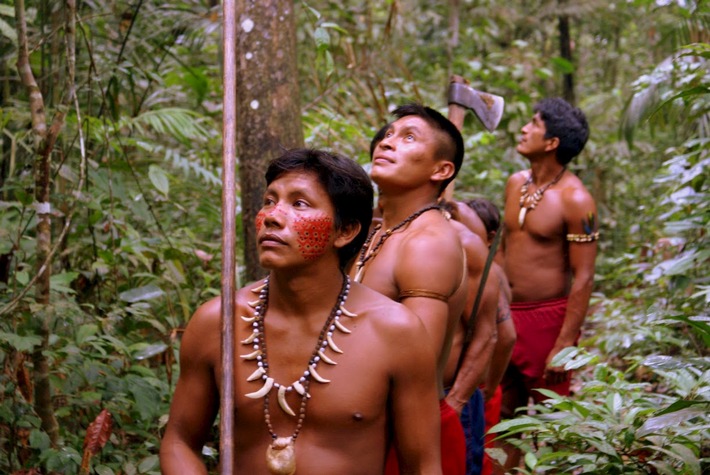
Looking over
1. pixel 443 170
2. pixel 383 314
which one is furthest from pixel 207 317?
pixel 443 170

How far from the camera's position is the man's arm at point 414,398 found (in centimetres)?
235

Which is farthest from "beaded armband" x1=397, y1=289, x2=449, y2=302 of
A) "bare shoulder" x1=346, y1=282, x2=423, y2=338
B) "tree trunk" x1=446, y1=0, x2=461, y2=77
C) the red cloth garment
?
"tree trunk" x1=446, y1=0, x2=461, y2=77

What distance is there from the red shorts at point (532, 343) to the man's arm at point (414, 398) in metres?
2.92

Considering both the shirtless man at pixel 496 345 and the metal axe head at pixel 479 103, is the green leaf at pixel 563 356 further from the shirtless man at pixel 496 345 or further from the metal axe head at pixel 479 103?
the metal axe head at pixel 479 103

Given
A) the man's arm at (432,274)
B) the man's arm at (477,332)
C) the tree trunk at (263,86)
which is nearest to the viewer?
the man's arm at (432,274)

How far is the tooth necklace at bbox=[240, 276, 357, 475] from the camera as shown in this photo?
2.26 metres

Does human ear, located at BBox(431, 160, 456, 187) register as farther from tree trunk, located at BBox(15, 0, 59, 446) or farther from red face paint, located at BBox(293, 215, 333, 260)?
tree trunk, located at BBox(15, 0, 59, 446)

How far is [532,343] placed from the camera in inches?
205

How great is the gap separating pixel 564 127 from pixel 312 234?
3.37 meters

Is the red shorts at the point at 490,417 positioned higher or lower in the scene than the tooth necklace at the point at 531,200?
lower

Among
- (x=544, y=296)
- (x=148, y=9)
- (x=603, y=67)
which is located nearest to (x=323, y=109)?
(x=148, y=9)

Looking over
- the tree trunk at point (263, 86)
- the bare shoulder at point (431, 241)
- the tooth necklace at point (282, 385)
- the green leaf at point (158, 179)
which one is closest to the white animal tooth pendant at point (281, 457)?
the tooth necklace at point (282, 385)

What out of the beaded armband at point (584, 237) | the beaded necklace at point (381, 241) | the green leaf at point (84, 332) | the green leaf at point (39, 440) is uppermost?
the beaded necklace at point (381, 241)

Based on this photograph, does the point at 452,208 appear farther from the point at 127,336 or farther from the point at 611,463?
the point at 127,336
